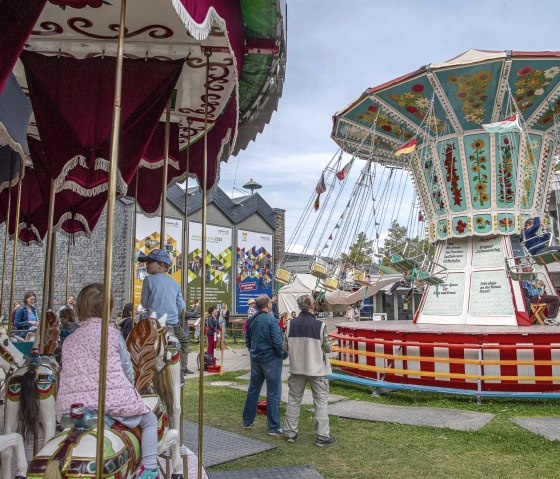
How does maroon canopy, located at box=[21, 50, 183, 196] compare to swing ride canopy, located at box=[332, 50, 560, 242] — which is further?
swing ride canopy, located at box=[332, 50, 560, 242]

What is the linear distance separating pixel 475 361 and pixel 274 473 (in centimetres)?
462

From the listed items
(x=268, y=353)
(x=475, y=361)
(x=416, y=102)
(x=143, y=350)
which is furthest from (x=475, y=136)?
(x=143, y=350)

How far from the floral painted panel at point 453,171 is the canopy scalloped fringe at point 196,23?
901 cm

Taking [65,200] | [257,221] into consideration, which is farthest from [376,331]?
[257,221]

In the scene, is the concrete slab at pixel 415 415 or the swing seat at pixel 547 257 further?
the swing seat at pixel 547 257

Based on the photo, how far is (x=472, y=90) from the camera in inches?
410

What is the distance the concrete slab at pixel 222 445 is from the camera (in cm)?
524

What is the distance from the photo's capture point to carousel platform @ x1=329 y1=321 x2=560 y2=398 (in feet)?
26.7

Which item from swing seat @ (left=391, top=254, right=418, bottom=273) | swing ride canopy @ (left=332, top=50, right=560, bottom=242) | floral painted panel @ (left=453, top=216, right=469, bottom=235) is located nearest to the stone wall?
swing seat @ (left=391, top=254, right=418, bottom=273)

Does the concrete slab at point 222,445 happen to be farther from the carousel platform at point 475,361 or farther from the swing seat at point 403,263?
the swing seat at point 403,263

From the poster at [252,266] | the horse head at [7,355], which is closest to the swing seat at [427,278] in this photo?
the horse head at [7,355]

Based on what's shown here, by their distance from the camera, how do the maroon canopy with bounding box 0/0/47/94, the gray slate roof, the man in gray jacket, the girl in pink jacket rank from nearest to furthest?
1. the maroon canopy with bounding box 0/0/47/94
2. the girl in pink jacket
3. the man in gray jacket
4. the gray slate roof

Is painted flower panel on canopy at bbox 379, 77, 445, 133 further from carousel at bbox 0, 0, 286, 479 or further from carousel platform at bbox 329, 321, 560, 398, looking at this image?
carousel at bbox 0, 0, 286, 479

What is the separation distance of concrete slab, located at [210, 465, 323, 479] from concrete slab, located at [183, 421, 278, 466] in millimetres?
360
